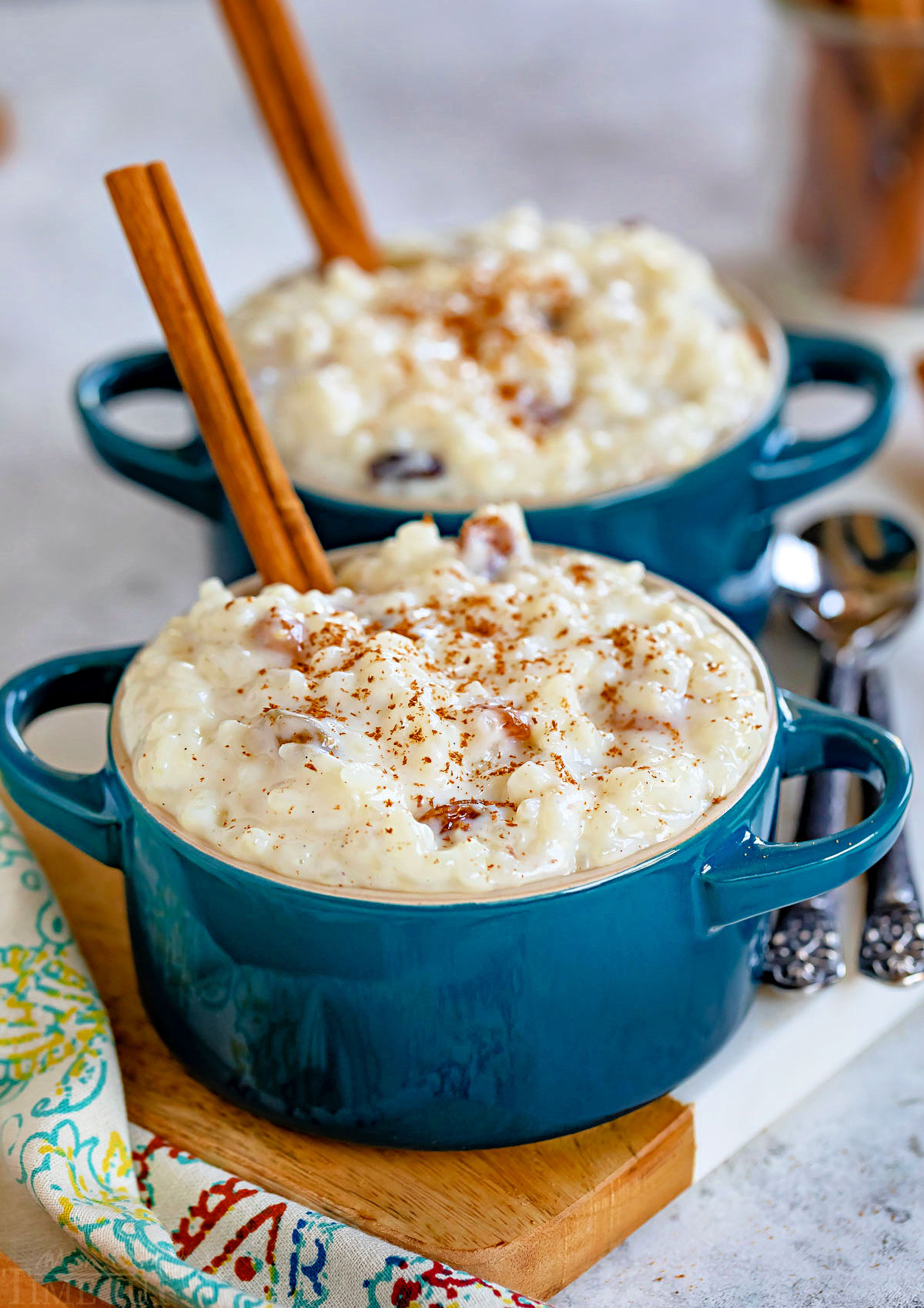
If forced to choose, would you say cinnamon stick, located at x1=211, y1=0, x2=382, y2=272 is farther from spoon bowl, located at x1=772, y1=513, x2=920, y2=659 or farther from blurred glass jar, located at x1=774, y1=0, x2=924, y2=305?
blurred glass jar, located at x1=774, y1=0, x2=924, y2=305

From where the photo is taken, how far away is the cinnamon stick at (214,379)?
1072 millimetres

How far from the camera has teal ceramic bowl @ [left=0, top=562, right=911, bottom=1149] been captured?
0.87m

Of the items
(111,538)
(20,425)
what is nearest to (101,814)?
(111,538)

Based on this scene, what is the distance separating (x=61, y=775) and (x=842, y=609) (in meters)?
0.78

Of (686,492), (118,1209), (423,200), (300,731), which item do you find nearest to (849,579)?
(686,492)

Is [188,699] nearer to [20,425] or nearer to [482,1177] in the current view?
[482,1177]

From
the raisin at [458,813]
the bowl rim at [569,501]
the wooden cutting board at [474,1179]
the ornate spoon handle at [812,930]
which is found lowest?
the ornate spoon handle at [812,930]

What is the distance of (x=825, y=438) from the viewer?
1.43 metres

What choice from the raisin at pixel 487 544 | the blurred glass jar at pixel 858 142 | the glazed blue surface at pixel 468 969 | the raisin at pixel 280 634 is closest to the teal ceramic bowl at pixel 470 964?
the glazed blue surface at pixel 468 969

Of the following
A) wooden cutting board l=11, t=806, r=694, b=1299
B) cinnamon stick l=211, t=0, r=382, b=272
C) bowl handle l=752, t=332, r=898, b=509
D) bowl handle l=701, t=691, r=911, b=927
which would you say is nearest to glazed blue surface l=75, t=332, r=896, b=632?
bowl handle l=752, t=332, r=898, b=509

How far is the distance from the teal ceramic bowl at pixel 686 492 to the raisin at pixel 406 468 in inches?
1.4

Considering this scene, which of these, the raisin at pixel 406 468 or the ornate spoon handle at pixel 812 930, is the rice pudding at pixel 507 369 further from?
the ornate spoon handle at pixel 812 930

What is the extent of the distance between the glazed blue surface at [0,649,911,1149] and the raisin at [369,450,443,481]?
0.40 meters

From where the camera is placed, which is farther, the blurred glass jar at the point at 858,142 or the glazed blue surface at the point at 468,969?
the blurred glass jar at the point at 858,142
